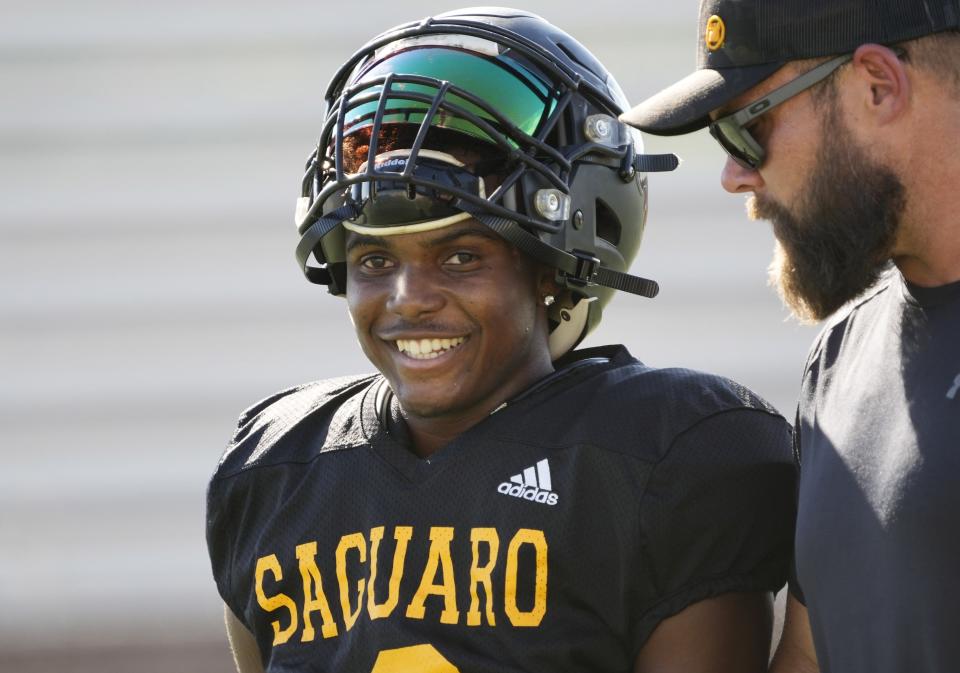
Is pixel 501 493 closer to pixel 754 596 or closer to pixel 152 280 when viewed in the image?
pixel 754 596

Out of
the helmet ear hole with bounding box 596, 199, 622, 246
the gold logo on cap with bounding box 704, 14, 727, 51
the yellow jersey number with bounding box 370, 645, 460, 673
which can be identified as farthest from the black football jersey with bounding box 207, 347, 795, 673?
the gold logo on cap with bounding box 704, 14, 727, 51

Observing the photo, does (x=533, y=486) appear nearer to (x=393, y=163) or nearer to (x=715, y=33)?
(x=393, y=163)

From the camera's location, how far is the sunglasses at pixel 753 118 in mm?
2119

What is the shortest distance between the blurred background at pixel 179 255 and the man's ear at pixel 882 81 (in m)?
3.23

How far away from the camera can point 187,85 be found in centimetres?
544

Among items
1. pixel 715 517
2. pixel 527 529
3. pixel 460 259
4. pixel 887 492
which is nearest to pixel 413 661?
pixel 527 529

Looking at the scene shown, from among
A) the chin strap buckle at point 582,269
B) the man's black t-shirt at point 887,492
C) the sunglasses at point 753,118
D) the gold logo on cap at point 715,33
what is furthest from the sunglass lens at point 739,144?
the chin strap buckle at point 582,269

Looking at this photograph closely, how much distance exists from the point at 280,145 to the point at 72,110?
74cm

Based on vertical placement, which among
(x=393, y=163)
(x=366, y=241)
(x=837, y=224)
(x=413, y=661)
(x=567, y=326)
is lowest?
(x=413, y=661)

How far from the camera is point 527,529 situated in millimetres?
2303

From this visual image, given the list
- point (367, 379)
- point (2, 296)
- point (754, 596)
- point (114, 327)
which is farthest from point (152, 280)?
point (754, 596)

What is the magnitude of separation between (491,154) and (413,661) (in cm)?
80

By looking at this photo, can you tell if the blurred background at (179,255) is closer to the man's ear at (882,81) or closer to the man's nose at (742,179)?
the man's nose at (742,179)

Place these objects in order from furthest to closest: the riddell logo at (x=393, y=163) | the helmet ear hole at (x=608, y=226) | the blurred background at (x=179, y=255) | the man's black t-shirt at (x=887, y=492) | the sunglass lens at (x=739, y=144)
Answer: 1. the blurred background at (x=179, y=255)
2. the helmet ear hole at (x=608, y=226)
3. the riddell logo at (x=393, y=163)
4. the sunglass lens at (x=739, y=144)
5. the man's black t-shirt at (x=887, y=492)
